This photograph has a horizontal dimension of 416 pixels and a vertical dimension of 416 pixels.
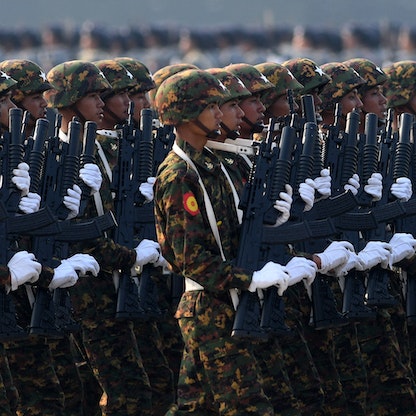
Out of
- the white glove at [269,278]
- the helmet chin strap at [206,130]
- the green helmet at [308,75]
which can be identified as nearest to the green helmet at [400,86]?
the green helmet at [308,75]

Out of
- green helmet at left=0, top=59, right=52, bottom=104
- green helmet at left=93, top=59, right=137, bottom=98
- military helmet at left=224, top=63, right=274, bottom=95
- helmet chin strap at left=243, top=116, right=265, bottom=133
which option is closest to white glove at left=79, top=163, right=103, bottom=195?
green helmet at left=0, top=59, right=52, bottom=104

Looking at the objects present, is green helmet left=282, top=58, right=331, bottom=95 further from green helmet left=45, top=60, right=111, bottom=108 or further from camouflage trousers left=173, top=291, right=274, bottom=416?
camouflage trousers left=173, top=291, right=274, bottom=416

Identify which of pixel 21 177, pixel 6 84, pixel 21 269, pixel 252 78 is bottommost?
pixel 21 269

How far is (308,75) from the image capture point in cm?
1207

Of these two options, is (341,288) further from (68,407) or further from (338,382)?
(68,407)

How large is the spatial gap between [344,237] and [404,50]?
27.2 metres

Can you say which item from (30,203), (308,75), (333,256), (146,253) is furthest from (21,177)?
(308,75)

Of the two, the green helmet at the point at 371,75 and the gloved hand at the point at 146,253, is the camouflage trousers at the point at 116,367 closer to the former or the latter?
the gloved hand at the point at 146,253

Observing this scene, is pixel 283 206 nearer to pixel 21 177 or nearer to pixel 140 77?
pixel 21 177

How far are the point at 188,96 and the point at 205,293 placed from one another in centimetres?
110

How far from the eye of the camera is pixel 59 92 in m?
11.4

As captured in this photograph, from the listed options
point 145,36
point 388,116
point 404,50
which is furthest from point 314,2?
point 388,116

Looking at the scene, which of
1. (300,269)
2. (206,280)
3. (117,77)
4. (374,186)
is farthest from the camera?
(117,77)

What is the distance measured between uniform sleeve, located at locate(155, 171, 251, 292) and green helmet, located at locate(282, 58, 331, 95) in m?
3.25
